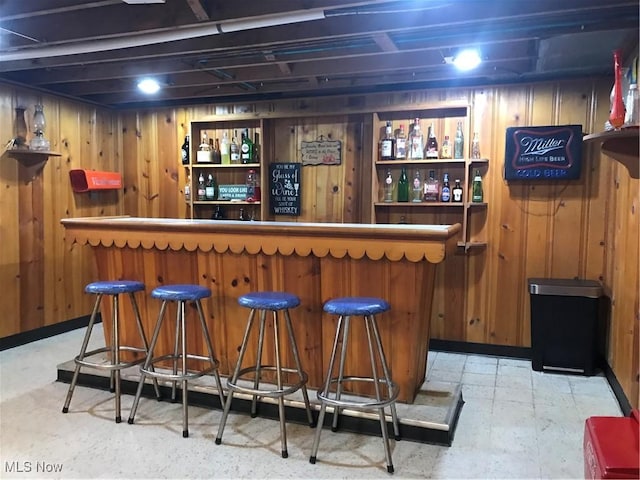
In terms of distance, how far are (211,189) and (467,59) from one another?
8.52 ft

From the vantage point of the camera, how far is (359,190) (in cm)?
441

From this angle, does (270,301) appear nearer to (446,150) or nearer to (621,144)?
(621,144)

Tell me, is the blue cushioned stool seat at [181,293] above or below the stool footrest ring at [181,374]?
above

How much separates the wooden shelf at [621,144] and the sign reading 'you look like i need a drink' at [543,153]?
4.92 ft

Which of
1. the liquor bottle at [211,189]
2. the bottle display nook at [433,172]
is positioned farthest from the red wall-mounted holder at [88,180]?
the bottle display nook at [433,172]

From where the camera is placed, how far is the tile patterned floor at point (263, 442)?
233cm

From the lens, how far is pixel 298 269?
9.52ft

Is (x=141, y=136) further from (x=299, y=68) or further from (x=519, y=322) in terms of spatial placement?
(x=519, y=322)

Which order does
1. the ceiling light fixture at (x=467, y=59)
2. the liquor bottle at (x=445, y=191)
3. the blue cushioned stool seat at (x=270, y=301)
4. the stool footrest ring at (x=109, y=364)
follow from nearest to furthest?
the blue cushioned stool seat at (x=270, y=301), the stool footrest ring at (x=109, y=364), the ceiling light fixture at (x=467, y=59), the liquor bottle at (x=445, y=191)

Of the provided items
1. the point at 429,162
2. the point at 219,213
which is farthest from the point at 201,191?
the point at 429,162

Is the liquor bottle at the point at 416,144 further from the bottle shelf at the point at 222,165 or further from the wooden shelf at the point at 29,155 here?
the wooden shelf at the point at 29,155

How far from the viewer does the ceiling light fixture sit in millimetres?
3209

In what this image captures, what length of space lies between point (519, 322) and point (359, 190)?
1716mm

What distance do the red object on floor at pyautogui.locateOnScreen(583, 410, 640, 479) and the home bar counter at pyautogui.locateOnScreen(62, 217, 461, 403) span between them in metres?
1.07
